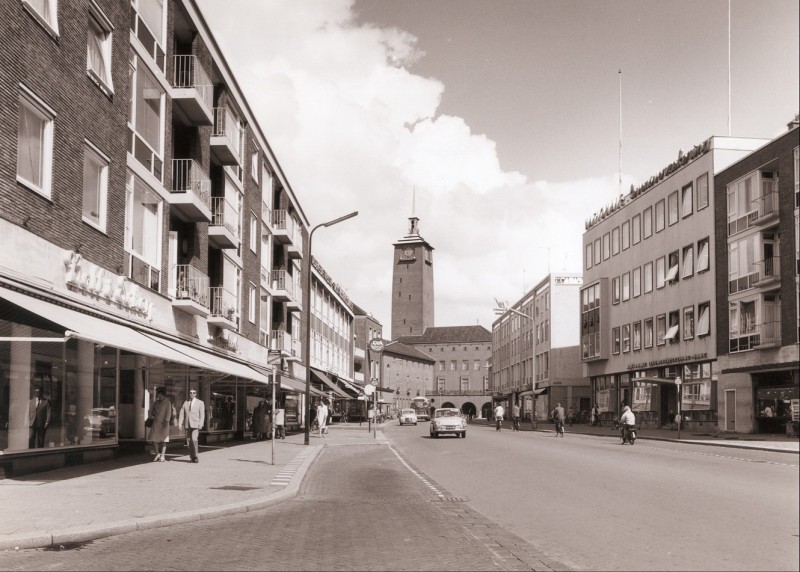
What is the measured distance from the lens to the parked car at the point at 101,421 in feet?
68.0

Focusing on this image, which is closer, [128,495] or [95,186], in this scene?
[128,495]

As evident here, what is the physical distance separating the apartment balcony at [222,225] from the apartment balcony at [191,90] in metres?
4.30

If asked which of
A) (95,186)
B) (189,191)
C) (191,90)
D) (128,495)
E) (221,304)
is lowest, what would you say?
(128,495)

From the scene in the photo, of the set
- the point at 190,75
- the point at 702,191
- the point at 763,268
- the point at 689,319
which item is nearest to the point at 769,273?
the point at 763,268

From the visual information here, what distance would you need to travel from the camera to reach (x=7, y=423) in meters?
16.2

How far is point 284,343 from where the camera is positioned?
48906 millimetres

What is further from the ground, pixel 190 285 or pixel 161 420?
pixel 190 285

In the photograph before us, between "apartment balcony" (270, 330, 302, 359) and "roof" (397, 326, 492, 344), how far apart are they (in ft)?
398

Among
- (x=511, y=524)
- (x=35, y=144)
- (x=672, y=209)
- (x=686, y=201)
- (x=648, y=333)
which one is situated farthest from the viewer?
(x=648, y=333)

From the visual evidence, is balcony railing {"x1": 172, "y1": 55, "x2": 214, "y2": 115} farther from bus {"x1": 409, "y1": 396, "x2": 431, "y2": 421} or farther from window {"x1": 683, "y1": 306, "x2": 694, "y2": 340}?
bus {"x1": 409, "y1": 396, "x2": 431, "y2": 421}

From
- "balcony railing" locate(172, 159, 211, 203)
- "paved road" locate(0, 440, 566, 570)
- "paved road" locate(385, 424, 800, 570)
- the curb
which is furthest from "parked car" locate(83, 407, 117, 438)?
"paved road" locate(385, 424, 800, 570)

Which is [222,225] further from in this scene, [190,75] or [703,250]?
[703,250]

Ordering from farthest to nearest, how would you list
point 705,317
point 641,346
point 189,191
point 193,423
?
1. point 641,346
2. point 189,191
3. point 193,423
4. point 705,317

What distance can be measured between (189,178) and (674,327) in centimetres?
2797
